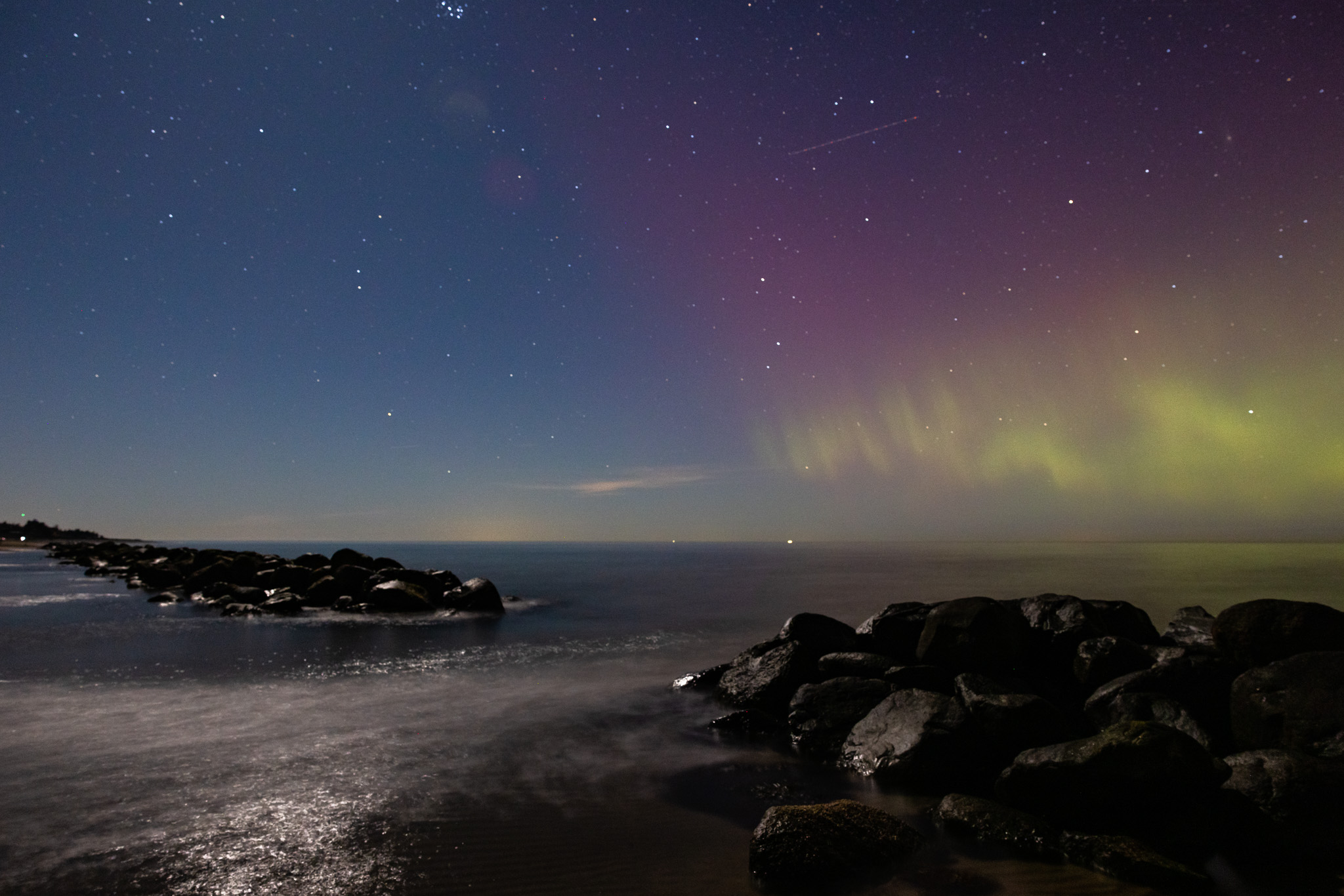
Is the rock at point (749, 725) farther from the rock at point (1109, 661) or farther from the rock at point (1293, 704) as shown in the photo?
the rock at point (1293, 704)

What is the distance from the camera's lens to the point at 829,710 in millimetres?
9422

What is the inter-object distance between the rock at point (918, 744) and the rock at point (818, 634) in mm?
3081

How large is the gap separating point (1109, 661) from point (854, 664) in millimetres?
3590

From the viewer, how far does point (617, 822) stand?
662 centimetres

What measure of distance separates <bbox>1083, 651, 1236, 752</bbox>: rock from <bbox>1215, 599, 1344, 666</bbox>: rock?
54 centimetres

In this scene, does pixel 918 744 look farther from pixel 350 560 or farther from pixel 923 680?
pixel 350 560

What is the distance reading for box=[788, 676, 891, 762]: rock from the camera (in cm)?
891

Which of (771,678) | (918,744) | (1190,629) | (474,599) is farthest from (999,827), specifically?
(474,599)

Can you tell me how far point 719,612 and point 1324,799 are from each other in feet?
79.5

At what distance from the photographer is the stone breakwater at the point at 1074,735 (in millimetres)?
5613

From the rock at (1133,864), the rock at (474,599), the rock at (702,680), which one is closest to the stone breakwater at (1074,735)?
the rock at (1133,864)

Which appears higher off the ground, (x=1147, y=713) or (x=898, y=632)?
(x=898, y=632)

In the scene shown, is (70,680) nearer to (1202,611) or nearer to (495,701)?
(495,701)

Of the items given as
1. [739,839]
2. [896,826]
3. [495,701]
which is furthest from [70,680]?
[896,826]
